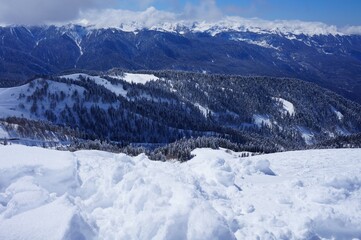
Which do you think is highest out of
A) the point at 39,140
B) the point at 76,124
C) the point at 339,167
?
the point at 339,167

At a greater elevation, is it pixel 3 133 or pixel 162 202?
pixel 162 202

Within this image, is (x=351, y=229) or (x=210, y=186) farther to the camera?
(x=210, y=186)

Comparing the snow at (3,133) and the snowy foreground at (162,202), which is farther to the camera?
the snow at (3,133)

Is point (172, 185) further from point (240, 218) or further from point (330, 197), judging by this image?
point (330, 197)

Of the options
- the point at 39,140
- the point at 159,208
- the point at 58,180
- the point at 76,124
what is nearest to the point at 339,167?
the point at 159,208

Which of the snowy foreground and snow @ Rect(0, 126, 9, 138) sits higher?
the snowy foreground

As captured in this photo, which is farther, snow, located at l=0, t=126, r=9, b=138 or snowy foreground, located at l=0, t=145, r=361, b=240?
snow, located at l=0, t=126, r=9, b=138

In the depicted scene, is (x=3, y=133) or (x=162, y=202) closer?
(x=162, y=202)

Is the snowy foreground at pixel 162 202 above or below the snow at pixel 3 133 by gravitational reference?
above
